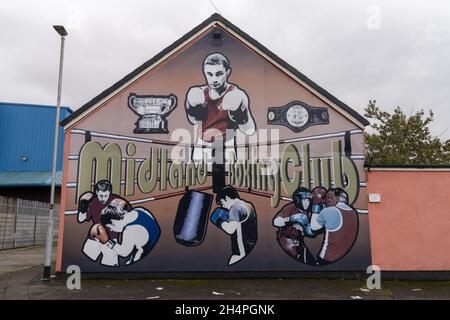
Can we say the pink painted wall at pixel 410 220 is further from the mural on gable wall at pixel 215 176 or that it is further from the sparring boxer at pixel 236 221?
the sparring boxer at pixel 236 221

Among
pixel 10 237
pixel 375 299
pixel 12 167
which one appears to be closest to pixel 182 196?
pixel 375 299

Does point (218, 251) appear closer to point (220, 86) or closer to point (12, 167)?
point (220, 86)

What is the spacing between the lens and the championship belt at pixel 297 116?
12.5 metres

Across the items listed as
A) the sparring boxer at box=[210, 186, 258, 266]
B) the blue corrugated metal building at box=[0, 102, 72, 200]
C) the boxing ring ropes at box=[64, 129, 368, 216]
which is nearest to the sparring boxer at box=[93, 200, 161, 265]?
the boxing ring ropes at box=[64, 129, 368, 216]

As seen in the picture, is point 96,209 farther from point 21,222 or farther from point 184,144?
point 21,222

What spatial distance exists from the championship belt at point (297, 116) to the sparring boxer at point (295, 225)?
2.08 metres

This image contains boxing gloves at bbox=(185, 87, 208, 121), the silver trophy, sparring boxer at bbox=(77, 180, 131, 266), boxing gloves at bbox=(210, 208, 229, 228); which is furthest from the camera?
boxing gloves at bbox=(185, 87, 208, 121)

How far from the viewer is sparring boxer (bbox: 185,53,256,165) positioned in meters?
12.4

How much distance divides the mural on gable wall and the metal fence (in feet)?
32.5

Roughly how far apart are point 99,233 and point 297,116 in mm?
7063

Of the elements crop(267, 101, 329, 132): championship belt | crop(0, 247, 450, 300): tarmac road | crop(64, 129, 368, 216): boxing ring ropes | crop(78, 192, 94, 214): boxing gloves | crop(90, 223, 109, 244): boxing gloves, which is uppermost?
crop(267, 101, 329, 132): championship belt

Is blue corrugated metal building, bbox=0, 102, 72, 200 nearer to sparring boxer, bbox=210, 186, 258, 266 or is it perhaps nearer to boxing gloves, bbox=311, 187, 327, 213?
sparring boxer, bbox=210, 186, 258, 266

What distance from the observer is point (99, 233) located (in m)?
11.7

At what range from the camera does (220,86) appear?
41.7 feet
